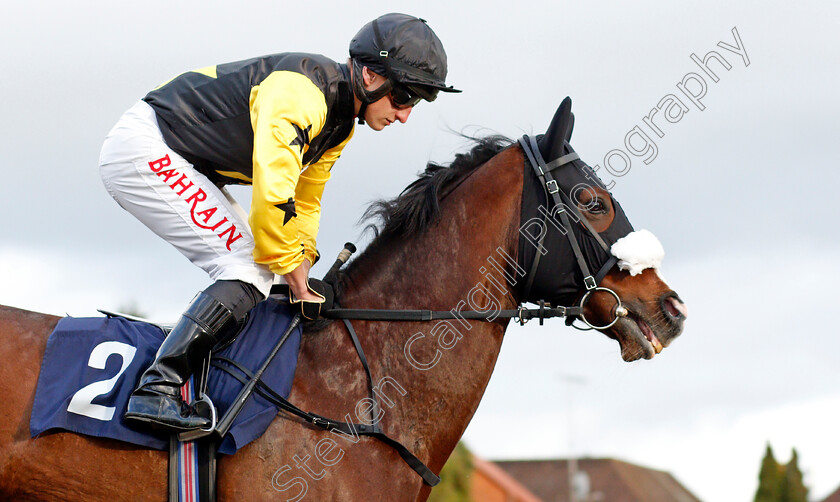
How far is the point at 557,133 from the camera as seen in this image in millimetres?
4605

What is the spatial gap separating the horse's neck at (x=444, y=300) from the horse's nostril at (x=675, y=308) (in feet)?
2.52

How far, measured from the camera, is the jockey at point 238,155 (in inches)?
155

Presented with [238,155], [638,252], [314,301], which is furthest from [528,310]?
[238,155]

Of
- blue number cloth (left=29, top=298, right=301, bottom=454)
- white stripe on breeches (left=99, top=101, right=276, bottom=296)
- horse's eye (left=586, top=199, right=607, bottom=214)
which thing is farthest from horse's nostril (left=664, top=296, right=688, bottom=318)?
white stripe on breeches (left=99, top=101, right=276, bottom=296)

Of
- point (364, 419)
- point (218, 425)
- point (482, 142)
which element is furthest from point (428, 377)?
point (482, 142)

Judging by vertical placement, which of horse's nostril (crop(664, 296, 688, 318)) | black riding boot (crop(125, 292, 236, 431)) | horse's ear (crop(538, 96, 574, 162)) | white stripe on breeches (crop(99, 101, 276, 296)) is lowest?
black riding boot (crop(125, 292, 236, 431))

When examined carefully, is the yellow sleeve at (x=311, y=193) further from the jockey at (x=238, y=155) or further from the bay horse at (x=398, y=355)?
the bay horse at (x=398, y=355)

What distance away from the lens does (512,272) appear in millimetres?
4559

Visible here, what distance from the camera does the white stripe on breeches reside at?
4262 mm

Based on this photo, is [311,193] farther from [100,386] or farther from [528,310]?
[100,386]

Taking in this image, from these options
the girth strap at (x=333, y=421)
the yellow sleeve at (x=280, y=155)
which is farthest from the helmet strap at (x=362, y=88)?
the girth strap at (x=333, y=421)

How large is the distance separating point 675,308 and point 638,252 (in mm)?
338

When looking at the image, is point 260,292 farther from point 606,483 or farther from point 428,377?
point 606,483

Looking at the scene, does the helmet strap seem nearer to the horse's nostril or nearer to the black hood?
the black hood
